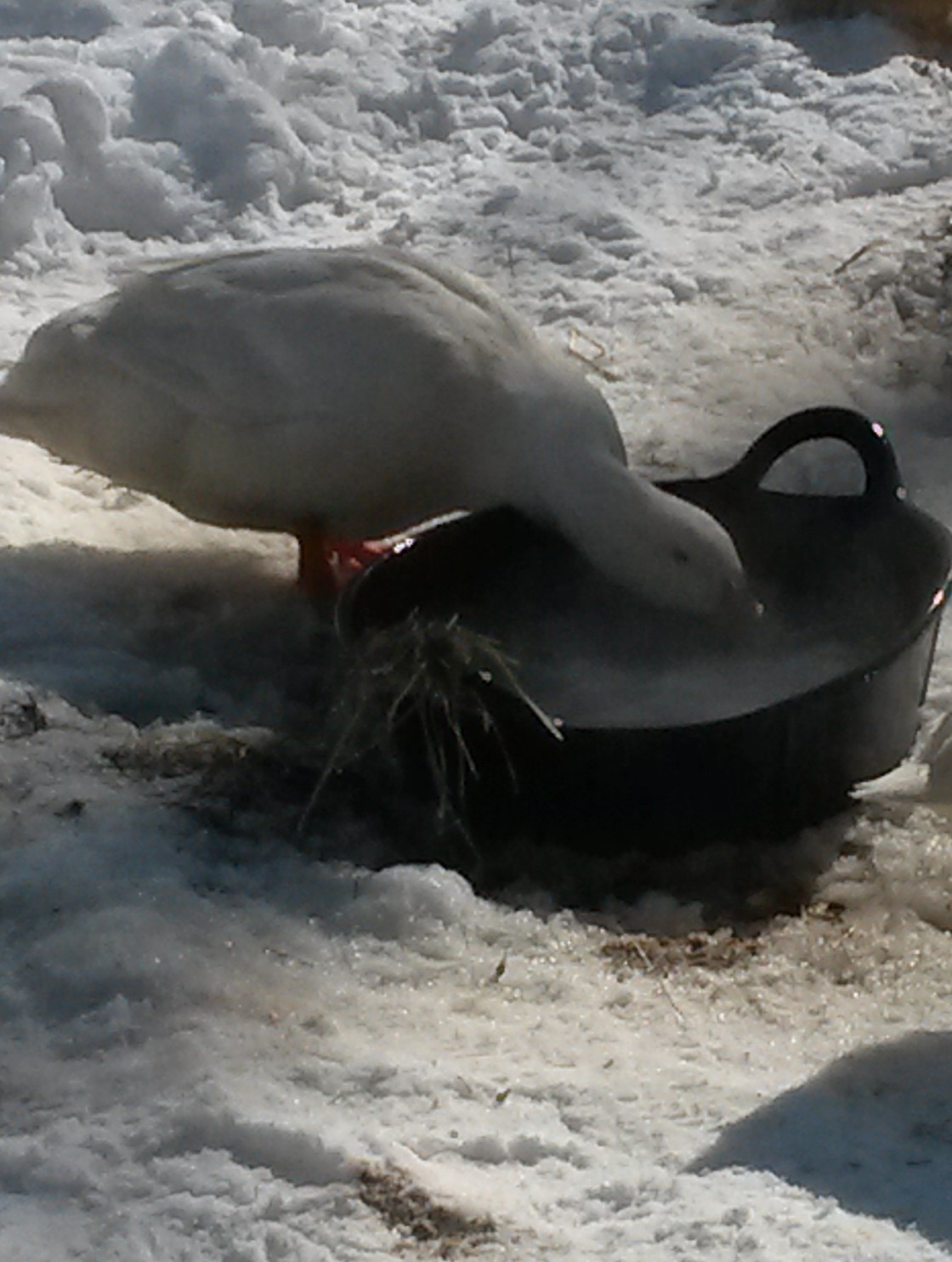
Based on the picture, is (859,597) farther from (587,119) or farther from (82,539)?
(587,119)

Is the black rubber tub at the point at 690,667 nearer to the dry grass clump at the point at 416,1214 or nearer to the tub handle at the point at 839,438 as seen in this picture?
the tub handle at the point at 839,438

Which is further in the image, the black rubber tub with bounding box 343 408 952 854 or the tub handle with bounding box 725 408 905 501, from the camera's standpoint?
the tub handle with bounding box 725 408 905 501

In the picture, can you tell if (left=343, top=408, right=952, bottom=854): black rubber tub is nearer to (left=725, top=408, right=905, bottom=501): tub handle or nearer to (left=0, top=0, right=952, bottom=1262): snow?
(left=725, top=408, right=905, bottom=501): tub handle

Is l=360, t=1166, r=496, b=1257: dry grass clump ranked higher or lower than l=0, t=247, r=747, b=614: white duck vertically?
higher

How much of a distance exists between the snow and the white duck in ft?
0.81

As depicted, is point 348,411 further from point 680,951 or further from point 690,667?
point 680,951

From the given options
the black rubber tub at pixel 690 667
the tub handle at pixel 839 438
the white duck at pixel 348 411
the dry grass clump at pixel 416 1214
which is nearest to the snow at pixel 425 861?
the dry grass clump at pixel 416 1214

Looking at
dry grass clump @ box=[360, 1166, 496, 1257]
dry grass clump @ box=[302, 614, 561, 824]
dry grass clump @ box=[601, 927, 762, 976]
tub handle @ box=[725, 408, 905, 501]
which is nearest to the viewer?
dry grass clump @ box=[360, 1166, 496, 1257]

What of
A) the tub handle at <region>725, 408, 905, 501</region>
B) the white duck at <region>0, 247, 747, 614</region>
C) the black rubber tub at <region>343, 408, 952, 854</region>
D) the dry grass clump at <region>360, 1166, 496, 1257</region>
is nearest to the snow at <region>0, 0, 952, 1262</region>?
the dry grass clump at <region>360, 1166, 496, 1257</region>

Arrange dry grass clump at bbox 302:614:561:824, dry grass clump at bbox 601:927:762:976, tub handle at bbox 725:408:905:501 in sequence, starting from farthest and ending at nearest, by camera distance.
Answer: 1. tub handle at bbox 725:408:905:501
2. dry grass clump at bbox 302:614:561:824
3. dry grass clump at bbox 601:927:762:976

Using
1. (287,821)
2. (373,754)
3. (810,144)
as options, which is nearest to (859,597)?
(373,754)

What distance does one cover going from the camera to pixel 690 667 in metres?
3.37

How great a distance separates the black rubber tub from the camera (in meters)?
2.83

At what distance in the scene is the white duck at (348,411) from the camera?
333cm
